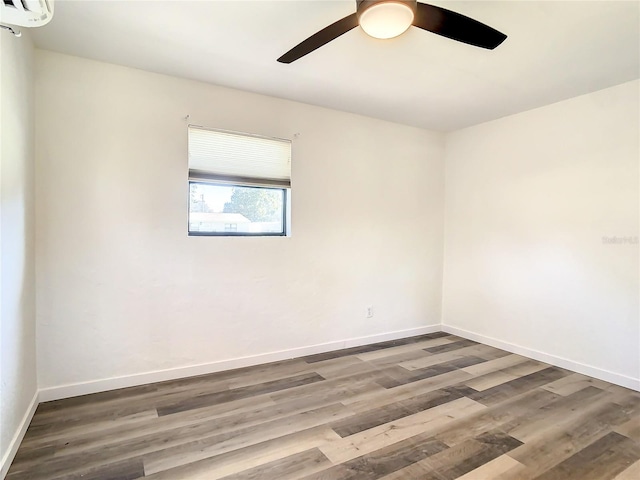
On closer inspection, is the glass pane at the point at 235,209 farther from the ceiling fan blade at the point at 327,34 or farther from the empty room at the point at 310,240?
the ceiling fan blade at the point at 327,34

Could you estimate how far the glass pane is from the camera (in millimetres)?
3066

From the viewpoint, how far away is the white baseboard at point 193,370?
2.57 m

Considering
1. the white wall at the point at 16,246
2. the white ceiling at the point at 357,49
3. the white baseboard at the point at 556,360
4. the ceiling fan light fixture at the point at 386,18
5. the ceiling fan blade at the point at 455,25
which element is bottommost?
the white baseboard at the point at 556,360

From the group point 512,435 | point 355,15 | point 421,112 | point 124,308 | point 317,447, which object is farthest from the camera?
point 421,112

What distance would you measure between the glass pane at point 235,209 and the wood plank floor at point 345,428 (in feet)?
4.28

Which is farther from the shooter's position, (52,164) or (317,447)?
(52,164)

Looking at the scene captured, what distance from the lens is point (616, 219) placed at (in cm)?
297

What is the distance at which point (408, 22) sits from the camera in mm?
1643

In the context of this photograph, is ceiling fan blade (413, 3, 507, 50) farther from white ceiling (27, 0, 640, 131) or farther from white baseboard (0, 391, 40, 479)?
white baseboard (0, 391, 40, 479)

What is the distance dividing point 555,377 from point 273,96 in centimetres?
365

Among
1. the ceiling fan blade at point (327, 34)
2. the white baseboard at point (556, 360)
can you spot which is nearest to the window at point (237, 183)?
the ceiling fan blade at point (327, 34)

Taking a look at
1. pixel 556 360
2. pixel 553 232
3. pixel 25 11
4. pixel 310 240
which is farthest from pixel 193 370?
pixel 553 232

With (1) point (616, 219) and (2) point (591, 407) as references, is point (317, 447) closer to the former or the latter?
(2) point (591, 407)

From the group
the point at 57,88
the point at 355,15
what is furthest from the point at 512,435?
the point at 57,88
